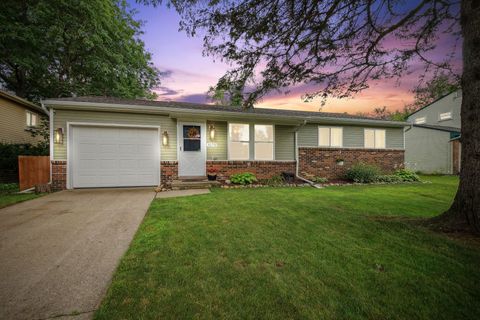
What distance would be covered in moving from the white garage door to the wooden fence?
2.90 feet

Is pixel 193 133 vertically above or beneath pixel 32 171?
above

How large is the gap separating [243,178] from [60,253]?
6.22 meters

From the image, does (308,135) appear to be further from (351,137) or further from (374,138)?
A: (374,138)

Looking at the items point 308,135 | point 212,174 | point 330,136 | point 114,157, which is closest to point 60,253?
point 114,157

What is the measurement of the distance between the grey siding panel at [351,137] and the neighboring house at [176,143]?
63 mm

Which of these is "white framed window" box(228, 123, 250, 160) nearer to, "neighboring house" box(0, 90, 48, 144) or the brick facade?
the brick facade

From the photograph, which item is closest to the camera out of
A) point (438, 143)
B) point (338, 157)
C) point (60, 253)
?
point (60, 253)

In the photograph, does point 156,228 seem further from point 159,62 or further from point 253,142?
point 159,62

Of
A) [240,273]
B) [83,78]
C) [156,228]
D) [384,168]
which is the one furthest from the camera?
[83,78]

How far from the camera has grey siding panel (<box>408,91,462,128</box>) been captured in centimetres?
1678

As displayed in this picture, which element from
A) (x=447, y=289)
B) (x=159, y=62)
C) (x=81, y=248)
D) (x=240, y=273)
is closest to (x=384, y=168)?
(x=447, y=289)

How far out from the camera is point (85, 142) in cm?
758

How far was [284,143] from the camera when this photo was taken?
393 inches

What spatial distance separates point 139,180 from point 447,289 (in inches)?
332
